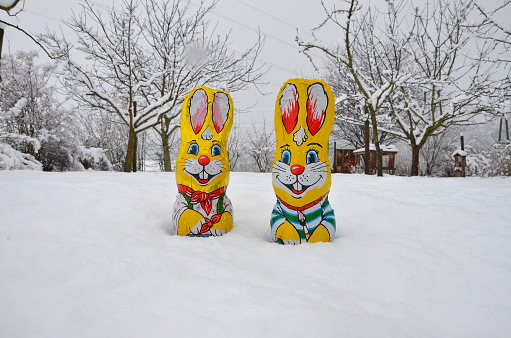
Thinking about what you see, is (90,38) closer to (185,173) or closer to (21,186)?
(21,186)

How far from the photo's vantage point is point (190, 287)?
1355 mm

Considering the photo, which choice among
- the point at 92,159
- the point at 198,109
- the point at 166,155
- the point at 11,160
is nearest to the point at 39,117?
the point at 92,159

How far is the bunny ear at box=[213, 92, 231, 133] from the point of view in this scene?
228 cm

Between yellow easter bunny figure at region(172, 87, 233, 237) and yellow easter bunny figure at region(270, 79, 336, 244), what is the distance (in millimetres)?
448

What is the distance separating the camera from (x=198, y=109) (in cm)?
227

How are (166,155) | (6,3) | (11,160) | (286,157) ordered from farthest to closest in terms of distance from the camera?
(166,155), (11,160), (286,157), (6,3)

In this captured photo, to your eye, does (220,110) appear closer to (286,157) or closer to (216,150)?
(216,150)

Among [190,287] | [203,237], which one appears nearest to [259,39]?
[203,237]

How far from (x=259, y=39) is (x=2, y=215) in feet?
27.6

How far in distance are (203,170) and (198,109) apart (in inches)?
20.3

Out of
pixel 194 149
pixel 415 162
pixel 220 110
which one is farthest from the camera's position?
pixel 415 162

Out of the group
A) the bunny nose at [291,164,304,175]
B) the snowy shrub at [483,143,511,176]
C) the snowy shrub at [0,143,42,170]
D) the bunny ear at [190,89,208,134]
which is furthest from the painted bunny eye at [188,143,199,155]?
the snowy shrub at [483,143,511,176]

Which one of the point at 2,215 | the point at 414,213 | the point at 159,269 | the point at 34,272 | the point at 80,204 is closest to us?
the point at 34,272

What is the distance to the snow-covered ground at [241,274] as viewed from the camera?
1.11 m
